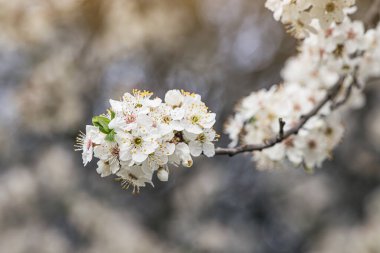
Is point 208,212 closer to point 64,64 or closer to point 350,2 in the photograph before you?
point 64,64

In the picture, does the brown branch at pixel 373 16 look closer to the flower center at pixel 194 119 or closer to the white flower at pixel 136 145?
the flower center at pixel 194 119

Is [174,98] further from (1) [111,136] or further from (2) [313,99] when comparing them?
(2) [313,99]

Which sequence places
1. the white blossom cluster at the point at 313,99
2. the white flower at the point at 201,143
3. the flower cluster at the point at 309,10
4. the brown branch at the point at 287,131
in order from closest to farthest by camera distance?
the white flower at the point at 201,143 → the brown branch at the point at 287,131 → the flower cluster at the point at 309,10 → the white blossom cluster at the point at 313,99

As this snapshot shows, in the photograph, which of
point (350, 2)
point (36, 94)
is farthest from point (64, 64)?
point (350, 2)

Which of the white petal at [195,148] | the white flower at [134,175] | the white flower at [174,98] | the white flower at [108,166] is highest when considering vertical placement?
the white flower at [174,98]

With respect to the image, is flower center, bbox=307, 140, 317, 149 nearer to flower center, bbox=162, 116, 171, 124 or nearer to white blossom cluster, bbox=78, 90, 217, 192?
white blossom cluster, bbox=78, 90, 217, 192

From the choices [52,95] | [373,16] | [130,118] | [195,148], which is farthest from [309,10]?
[52,95]

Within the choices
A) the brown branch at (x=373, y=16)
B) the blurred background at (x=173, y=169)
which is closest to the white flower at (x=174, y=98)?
the brown branch at (x=373, y=16)
